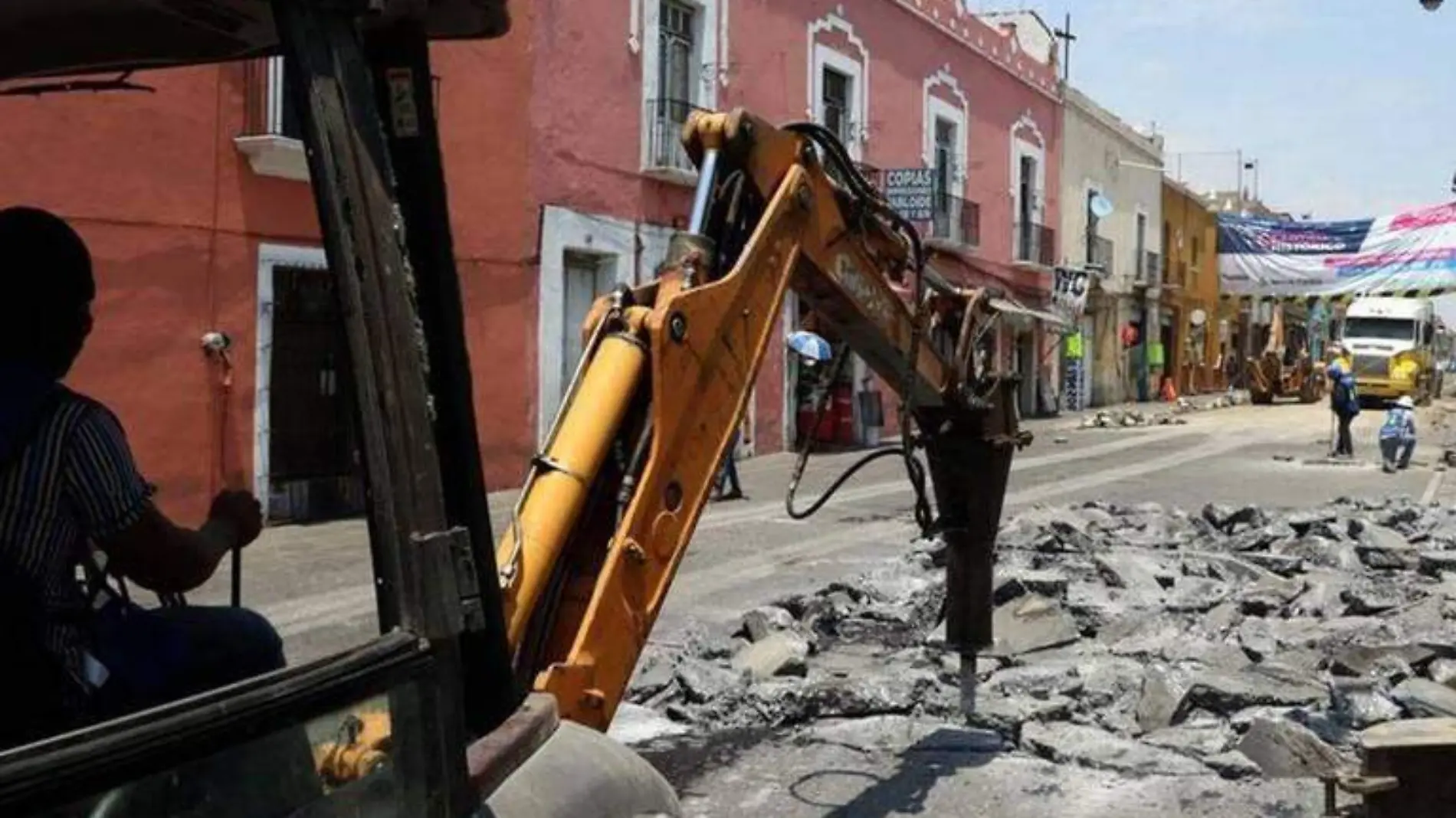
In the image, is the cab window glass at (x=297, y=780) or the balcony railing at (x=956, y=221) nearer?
the cab window glass at (x=297, y=780)

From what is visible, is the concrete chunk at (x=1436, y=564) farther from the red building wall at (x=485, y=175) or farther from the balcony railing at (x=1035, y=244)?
the balcony railing at (x=1035, y=244)

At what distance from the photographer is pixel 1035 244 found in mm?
35031

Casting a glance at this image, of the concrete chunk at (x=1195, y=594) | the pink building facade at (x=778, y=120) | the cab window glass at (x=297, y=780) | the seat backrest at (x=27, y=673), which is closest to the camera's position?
the cab window glass at (x=297, y=780)

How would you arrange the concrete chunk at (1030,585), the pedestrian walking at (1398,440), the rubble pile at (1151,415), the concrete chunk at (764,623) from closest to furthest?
the concrete chunk at (764,623) → the concrete chunk at (1030,585) → the pedestrian walking at (1398,440) → the rubble pile at (1151,415)

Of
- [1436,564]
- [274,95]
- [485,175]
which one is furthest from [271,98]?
[485,175]

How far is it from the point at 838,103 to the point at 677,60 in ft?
17.0

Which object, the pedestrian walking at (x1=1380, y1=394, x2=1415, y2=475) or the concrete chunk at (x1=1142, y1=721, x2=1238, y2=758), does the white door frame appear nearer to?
the concrete chunk at (x1=1142, y1=721, x2=1238, y2=758)

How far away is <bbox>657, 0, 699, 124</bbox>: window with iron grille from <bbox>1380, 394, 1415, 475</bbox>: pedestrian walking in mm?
11300

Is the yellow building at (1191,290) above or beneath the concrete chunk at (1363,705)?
above

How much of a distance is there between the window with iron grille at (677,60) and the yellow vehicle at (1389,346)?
27027 mm

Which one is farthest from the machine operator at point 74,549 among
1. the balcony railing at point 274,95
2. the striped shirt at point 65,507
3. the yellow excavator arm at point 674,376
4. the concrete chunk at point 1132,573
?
the concrete chunk at point 1132,573

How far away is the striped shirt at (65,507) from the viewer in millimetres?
1929

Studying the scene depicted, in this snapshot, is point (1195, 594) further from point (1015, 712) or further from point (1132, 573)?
point (1015, 712)

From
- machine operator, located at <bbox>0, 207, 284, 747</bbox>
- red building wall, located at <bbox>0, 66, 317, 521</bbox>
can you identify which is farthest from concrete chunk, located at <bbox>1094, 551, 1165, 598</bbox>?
machine operator, located at <bbox>0, 207, 284, 747</bbox>
